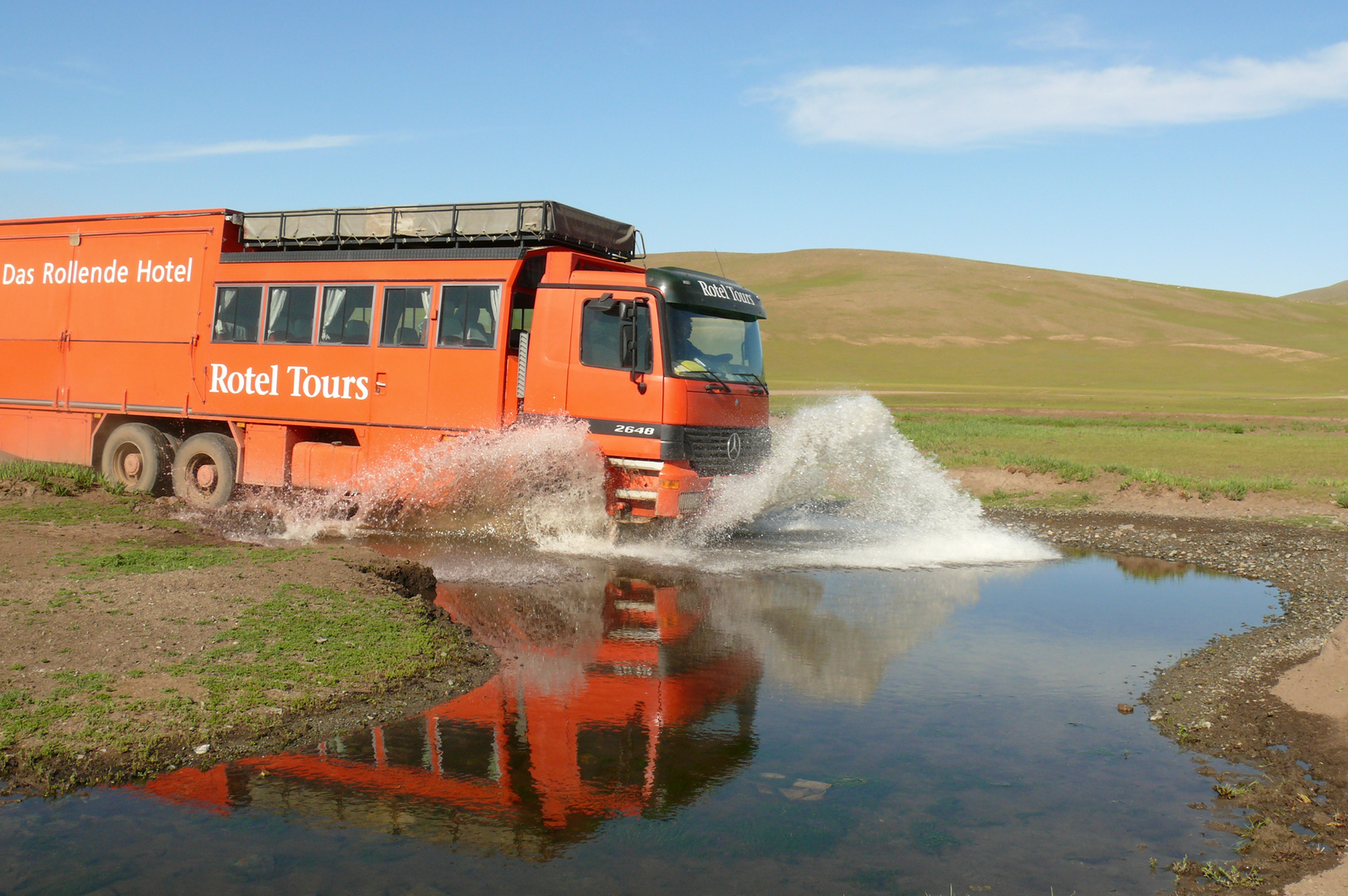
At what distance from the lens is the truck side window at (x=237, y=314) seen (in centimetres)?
1441

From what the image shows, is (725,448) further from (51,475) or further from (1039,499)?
(1039,499)

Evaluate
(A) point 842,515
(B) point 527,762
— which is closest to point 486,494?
(A) point 842,515

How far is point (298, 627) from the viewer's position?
7.43m

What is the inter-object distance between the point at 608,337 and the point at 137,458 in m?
7.85

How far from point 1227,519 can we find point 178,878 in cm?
1728

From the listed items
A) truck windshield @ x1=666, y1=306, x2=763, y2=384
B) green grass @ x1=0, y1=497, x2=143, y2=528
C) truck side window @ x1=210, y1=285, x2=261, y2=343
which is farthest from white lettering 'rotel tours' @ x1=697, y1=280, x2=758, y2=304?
green grass @ x1=0, y1=497, x2=143, y2=528

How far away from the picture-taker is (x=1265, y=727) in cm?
642

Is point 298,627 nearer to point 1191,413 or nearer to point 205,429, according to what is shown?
point 205,429

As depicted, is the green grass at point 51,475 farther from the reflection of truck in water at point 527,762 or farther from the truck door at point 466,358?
the reflection of truck in water at point 527,762

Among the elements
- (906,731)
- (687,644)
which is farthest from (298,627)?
(906,731)

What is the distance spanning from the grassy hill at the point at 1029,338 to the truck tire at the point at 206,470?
46.7 m

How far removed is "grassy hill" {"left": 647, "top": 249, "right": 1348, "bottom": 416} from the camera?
244ft

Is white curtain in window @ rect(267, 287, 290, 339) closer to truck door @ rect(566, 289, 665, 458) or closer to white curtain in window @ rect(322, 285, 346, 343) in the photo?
white curtain in window @ rect(322, 285, 346, 343)

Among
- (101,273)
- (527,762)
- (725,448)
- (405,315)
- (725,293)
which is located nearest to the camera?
(527,762)
